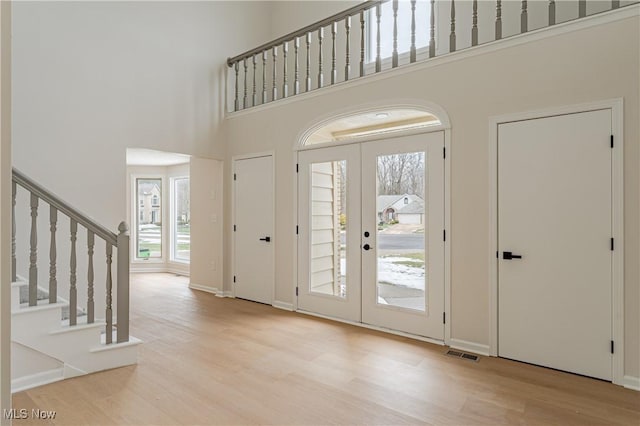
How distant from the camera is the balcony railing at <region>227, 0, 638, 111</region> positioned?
13.6ft

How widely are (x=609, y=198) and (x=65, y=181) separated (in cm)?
512

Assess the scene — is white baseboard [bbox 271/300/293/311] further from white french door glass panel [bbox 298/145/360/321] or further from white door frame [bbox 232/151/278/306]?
white french door glass panel [bbox 298/145/360/321]

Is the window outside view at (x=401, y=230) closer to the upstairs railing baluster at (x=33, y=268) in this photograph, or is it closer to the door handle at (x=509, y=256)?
the door handle at (x=509, y=256)

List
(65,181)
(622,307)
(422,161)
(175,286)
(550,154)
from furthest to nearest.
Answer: (175,286)
(65,181)
(422,161)
(550,154)
(622,307)

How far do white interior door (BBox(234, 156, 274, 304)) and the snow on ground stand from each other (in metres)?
1.70

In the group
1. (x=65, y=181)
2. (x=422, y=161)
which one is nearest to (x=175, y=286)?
(x=65, y=181)

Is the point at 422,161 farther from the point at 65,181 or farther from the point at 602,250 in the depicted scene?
the point at 65,181

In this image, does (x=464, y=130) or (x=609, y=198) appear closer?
(x=609, y=198)

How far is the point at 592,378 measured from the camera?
2.88 metres

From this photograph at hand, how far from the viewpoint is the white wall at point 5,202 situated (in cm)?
58

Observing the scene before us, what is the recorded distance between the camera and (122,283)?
3.13m

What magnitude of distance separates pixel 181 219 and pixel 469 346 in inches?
254

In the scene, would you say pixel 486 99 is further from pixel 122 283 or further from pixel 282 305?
pixel 122 283

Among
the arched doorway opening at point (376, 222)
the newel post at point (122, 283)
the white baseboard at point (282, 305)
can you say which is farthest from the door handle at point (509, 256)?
the newel post at point (122, 283)
